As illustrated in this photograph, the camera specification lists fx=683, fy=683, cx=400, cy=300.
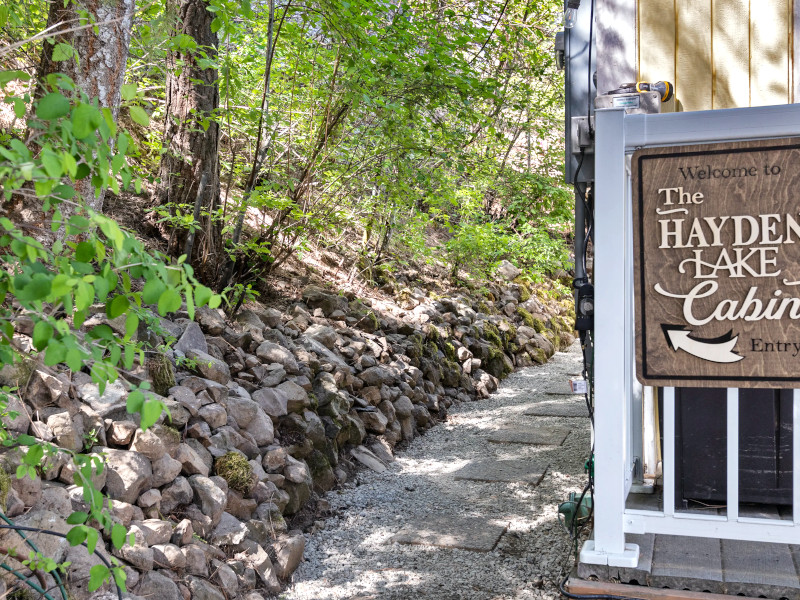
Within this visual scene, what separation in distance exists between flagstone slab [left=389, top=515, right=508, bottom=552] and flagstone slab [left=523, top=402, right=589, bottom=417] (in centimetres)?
260

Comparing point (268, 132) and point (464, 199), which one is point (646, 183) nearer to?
point (268, 132)

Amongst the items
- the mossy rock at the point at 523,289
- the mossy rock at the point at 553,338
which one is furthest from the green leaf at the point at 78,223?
the mossy rock at the point at 523,289

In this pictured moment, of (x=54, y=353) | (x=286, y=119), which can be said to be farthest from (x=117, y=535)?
(x=286, y=119)

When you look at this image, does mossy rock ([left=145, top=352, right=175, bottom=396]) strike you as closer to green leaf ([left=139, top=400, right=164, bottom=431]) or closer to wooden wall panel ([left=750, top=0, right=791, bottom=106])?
green leaf ([left=139, top=400, right=164, bottom=431])

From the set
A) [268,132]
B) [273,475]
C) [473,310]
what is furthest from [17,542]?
[473,310]

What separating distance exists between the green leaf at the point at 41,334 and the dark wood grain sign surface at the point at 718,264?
1.51m

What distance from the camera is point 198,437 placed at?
356 cm

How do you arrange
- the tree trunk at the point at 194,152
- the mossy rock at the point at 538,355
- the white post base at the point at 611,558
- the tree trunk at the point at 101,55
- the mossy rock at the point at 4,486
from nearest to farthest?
the white post base at the point at 611,558
the mossy rock at the point at 4,486
the tree trunk at the point at 101,55
the tree trunk at the point at 194,152
the mossy rock at the point at 538,355

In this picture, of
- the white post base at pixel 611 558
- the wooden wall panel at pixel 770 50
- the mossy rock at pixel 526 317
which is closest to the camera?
the white post base at pixel 611 558

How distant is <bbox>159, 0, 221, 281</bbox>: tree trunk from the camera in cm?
506

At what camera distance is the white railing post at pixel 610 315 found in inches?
75.9

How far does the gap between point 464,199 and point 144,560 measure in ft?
22.1

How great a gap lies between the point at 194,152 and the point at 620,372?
4.14m

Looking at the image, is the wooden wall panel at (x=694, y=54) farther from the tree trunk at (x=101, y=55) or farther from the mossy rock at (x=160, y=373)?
the mossy rock at (x=160, y=373)
